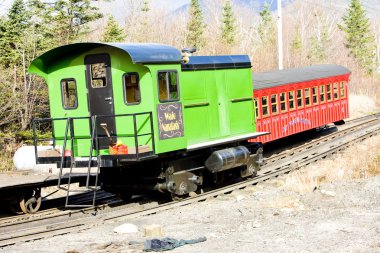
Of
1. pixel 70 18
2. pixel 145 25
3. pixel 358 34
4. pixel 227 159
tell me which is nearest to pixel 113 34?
pixel 70 18

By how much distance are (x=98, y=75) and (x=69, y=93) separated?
3.32 feet

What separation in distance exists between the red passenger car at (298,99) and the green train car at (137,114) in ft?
17.4

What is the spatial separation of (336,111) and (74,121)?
15170 millimetres

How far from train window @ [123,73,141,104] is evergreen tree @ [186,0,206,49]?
1426 inches

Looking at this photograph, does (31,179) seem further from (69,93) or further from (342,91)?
(342,91)

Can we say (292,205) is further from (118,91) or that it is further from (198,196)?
(118,91)

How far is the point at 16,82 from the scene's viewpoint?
68.8 ft

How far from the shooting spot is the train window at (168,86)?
11.7 metres

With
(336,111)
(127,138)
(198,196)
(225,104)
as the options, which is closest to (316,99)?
(336,111)

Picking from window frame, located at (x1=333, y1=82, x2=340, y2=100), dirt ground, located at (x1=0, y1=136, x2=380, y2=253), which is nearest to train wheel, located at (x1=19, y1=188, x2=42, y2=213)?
dirt ground, located at (x1=0, y1=136, x2=380, y2=253)

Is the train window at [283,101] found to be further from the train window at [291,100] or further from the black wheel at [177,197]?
the black wheel at [177,197]

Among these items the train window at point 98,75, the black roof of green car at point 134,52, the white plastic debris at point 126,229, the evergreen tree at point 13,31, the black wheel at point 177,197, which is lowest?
the black wheel at point 177,197

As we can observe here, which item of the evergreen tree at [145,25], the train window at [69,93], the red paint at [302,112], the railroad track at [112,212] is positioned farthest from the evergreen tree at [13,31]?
the evergreen tree at [145,25]

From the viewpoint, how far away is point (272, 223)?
974 centimetres
